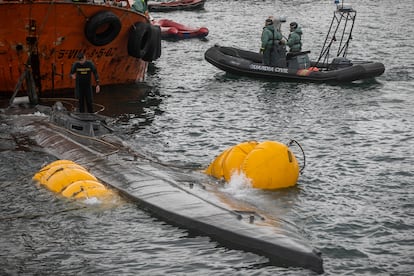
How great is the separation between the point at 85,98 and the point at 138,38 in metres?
4.95

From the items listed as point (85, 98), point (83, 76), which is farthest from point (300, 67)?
point (83, 76)

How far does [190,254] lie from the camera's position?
10281 millimetres

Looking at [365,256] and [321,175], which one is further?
[321,175]

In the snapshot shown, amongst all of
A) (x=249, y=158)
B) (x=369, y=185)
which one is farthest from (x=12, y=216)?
(x=369, y=185)

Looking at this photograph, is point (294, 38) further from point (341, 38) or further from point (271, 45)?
point (341, 38)

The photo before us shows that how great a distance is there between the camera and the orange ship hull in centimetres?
2000

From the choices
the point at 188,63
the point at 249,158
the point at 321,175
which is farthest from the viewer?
the point at 188,63

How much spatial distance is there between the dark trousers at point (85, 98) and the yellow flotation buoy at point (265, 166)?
618cm

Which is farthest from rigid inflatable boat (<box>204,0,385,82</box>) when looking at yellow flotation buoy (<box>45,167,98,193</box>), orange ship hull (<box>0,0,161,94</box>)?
yellow flotation buoy (<box>45,167,98,193</box>)

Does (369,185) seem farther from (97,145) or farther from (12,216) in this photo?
(12,216)

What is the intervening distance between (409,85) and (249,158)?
41.6 ft

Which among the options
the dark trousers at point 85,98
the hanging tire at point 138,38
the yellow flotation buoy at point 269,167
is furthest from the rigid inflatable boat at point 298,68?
the yellow flotation buoy at point 269,167

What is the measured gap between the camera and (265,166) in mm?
13164

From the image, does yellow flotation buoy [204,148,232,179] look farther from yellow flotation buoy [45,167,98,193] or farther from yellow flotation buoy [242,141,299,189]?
yellow flotation buoy [45,167,98,193]
